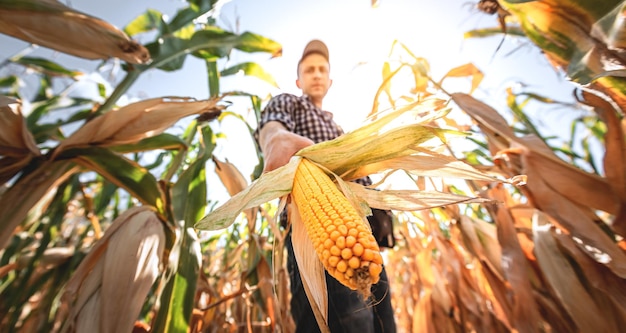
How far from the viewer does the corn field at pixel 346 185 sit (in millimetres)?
726

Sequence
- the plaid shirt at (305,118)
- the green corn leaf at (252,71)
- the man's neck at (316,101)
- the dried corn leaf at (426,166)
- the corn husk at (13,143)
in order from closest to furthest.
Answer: the dried corn leaf at (426,166) < the corn husk at (13,143) < the plaid shirt at (305,118) < the man's neck at (316,101) < the green corn leaf at (252,71)

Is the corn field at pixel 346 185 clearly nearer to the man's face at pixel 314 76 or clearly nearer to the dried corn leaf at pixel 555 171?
the dried corn leaf at pixel 555 171

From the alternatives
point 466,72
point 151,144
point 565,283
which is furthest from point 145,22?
point 565,283

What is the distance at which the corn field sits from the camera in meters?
0.73

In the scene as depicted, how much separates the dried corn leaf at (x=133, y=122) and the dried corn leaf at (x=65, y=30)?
0.22m

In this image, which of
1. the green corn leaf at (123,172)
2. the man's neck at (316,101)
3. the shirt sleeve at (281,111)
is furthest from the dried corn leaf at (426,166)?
the man's neck at (316,101)

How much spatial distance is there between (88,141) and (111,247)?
0.48 metres

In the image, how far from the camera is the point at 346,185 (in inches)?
26.3

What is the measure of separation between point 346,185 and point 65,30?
4.03ft

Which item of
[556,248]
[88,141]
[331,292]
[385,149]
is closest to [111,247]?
[88,141]

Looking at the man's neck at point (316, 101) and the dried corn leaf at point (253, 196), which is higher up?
the man's neck at point (316, 101)

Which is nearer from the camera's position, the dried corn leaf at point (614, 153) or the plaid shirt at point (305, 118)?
the dried corn leaf at point (614, 153)

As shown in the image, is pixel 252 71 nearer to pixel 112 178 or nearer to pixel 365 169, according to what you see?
pixel 112 178

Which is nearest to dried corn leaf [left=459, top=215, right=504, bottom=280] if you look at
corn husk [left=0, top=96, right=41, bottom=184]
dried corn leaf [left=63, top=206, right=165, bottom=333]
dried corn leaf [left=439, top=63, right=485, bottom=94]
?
dried corn leaf [left=439, top=63, right=485, bottom=94]
